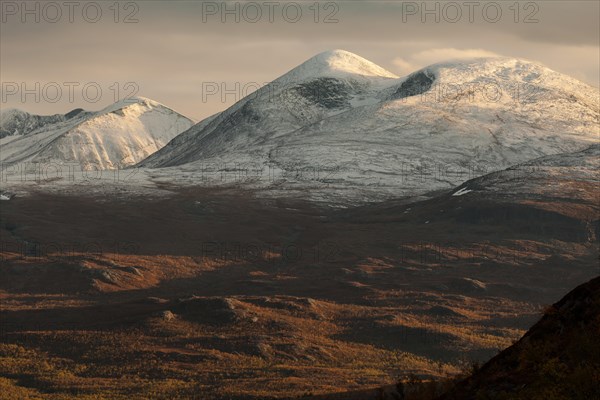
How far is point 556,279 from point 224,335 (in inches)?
2436

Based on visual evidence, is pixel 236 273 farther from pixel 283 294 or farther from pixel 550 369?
pixel 550 369

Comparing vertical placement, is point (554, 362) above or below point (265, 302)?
above

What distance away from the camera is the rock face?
1642 cm

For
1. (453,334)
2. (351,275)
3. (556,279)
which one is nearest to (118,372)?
(453,334)

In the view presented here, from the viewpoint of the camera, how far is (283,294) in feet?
474

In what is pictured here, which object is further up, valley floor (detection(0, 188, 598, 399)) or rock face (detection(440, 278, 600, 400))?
rock face (detection(440, 278, 600, 400))

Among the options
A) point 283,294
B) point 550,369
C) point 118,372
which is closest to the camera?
point 550,369

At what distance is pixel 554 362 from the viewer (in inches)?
681

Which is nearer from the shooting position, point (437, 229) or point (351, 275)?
point (351, 275)

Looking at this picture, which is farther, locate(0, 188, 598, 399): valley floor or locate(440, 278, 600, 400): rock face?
locate(0, 188, 598, 399): valley floor

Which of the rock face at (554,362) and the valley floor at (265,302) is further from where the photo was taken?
the valley floor at (265,302)

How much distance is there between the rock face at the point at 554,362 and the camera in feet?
53.9

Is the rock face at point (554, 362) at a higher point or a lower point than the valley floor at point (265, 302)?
higher

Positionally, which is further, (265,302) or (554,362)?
(265,302)
